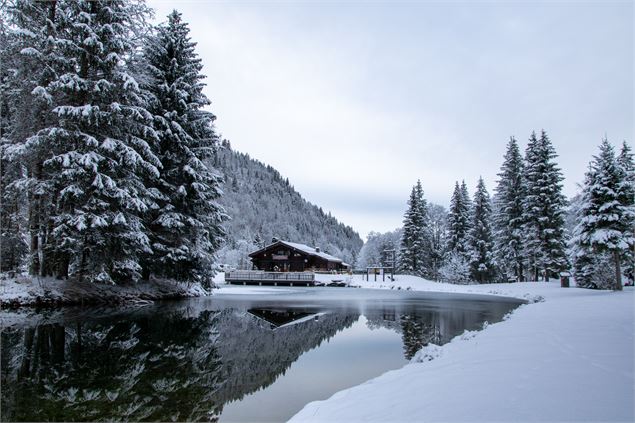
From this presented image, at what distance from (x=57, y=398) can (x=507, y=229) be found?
137ft

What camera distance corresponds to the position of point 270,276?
4803 centimetres

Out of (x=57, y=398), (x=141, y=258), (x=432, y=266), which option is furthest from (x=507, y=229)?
(x=57, y=398)

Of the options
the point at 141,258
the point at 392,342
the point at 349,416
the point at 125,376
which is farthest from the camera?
the point at 141,258

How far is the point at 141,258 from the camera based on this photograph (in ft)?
73.3

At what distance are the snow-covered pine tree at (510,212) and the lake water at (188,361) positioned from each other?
2631 centimetres

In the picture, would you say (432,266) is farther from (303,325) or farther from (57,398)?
(57,398)

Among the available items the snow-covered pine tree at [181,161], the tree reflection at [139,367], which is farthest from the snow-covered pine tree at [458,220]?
the tree reflection at [139,367]

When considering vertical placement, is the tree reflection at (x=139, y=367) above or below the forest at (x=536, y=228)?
below

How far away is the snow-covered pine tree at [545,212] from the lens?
35.1 m

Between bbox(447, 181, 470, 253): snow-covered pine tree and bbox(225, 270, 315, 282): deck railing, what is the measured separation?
20.0m

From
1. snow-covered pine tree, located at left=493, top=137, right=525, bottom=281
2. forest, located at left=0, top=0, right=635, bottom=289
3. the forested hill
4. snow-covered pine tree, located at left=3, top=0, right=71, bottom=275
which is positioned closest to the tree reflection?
forest, located at left=0, top=0, right=635, bottom=289

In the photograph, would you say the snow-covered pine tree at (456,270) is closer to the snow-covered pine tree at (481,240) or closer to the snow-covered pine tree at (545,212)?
the snow-covered pine tree at (481,240)

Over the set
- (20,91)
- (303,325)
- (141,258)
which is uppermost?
(20,91)

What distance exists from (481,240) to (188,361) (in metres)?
41.4
